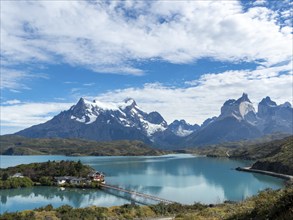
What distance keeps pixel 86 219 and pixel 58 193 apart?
4607 cm

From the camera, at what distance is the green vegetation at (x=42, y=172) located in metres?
96.4

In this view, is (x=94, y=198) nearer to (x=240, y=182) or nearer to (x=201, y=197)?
(x=201, y=197)

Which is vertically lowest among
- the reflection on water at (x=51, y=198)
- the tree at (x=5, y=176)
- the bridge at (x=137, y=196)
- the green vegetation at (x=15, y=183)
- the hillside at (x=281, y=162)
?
the reflection on water at (x=51, y=198)

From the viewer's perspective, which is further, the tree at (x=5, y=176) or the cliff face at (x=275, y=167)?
the cliff face at (x=275, y=167)

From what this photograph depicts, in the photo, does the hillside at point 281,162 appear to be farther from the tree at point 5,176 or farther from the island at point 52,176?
the tree at point 5,176

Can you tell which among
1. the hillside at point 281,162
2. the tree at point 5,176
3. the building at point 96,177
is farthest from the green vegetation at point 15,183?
the hillside at point 281,162

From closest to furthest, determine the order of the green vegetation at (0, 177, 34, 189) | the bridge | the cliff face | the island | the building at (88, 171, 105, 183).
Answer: the bridge < the green vegetation at (0, 177, 34, 189) < the island < the building at (88, 171, 105, 183) < the cliff face

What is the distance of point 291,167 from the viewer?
120750mm

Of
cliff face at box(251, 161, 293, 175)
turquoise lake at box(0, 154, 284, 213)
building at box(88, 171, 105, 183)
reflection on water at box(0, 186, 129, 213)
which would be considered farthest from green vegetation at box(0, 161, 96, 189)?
cliff face at box(251, 161, 293, 175)

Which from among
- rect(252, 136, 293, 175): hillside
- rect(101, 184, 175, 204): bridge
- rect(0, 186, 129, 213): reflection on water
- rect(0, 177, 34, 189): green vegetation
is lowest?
rect(0, 186, 129, 213): reflection on water

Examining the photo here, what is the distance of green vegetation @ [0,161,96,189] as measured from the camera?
316ft

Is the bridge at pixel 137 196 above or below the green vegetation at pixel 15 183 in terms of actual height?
below

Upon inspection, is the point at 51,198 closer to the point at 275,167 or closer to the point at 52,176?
the point at 52,176

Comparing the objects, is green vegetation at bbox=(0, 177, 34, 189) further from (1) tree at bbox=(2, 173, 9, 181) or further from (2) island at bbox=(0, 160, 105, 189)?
(1) tree at bbox=(2, 173, 9, 181)
